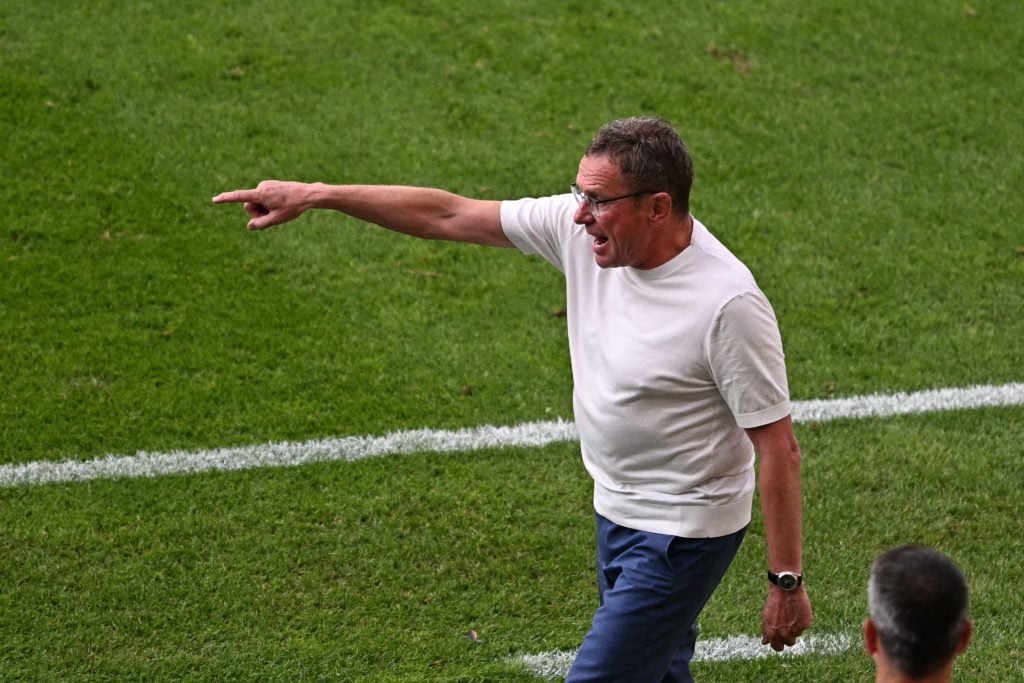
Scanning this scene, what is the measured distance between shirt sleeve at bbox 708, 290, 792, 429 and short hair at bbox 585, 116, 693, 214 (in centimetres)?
38

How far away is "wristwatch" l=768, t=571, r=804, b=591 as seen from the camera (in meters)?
4.05

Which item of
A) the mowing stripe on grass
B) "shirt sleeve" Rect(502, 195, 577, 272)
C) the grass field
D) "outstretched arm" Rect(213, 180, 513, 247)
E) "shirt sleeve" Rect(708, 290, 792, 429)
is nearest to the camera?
"shirt sleeve" Rect(708, 290, 792, 429)

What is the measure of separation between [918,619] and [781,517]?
0.93m

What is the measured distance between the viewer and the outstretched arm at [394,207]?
448 cm

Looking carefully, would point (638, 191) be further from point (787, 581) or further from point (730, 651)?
point (730, 651)

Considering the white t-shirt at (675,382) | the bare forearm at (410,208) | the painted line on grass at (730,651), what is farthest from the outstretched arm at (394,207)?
the painted line on grass at (730,651)

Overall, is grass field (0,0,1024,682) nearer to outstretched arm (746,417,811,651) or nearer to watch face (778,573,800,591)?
outstretched arm (746,417,811,651)

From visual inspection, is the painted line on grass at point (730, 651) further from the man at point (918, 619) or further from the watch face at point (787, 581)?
the man at point (918, 619)

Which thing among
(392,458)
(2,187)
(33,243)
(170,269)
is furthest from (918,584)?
(2,187)

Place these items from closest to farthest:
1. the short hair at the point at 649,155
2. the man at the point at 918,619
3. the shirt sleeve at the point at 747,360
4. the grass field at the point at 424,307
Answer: the man at the point at 918,619, the shirt sleeve at the point at 747,360, the short hair at the point at 649,155, the grass field at the point at 424,307

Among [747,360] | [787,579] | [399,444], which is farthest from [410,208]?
[399,444]

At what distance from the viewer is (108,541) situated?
5996 mm

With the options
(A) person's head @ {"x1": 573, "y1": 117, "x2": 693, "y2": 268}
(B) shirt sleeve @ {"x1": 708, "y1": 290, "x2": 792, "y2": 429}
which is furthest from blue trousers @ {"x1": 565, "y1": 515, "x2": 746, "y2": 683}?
(A) person's head @ {"x1": 573, "y1": 117, "x2": 693, "y2": 268}

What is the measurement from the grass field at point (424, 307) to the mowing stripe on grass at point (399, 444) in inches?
3.5
